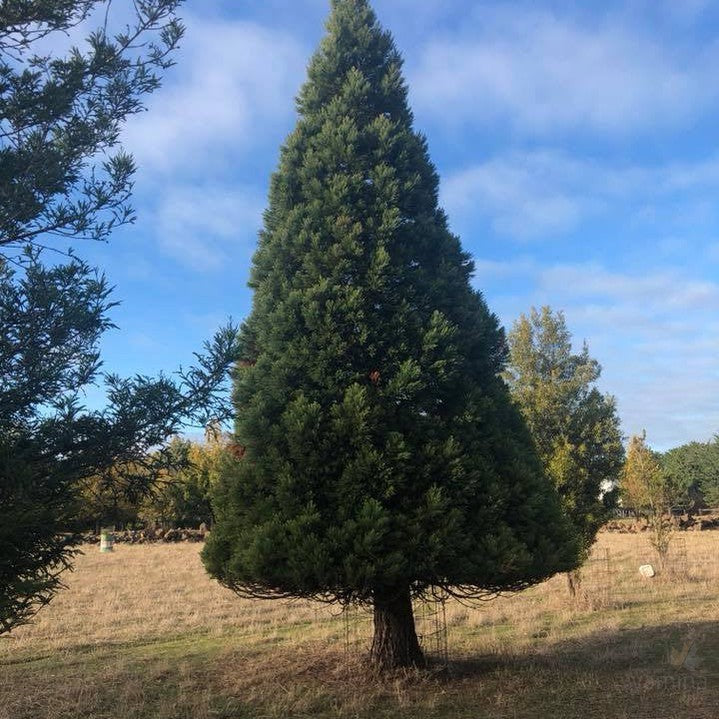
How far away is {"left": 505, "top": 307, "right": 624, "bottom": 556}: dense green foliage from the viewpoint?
47.5 feet

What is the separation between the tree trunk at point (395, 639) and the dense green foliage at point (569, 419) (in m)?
7.14

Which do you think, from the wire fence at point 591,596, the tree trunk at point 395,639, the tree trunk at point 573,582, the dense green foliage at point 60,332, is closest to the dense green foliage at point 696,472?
the wire fence at point 591,596

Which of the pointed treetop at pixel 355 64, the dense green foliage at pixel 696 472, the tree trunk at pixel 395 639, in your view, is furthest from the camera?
the dense green foliage at pixel 696 472

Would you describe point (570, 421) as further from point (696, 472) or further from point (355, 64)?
point (696, 472)

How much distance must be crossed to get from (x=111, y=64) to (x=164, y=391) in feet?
8.57

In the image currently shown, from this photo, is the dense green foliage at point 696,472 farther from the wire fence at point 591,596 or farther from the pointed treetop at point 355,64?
the pointed treetop at point 355,64

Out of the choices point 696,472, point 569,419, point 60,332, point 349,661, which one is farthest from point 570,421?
point 696,472

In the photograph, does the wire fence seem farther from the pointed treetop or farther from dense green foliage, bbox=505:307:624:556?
the pointed treetop

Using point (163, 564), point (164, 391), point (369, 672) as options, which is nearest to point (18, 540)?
point (164, 391)

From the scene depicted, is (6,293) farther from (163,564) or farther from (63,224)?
(163,564)

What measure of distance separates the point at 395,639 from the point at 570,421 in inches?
336

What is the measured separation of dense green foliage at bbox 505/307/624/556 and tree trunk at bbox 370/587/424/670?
7.14 meters

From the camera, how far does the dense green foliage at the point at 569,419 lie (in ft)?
47.5

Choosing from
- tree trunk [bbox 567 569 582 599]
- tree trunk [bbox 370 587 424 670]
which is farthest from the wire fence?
tree trunk [bbox 370 587 424 670]
